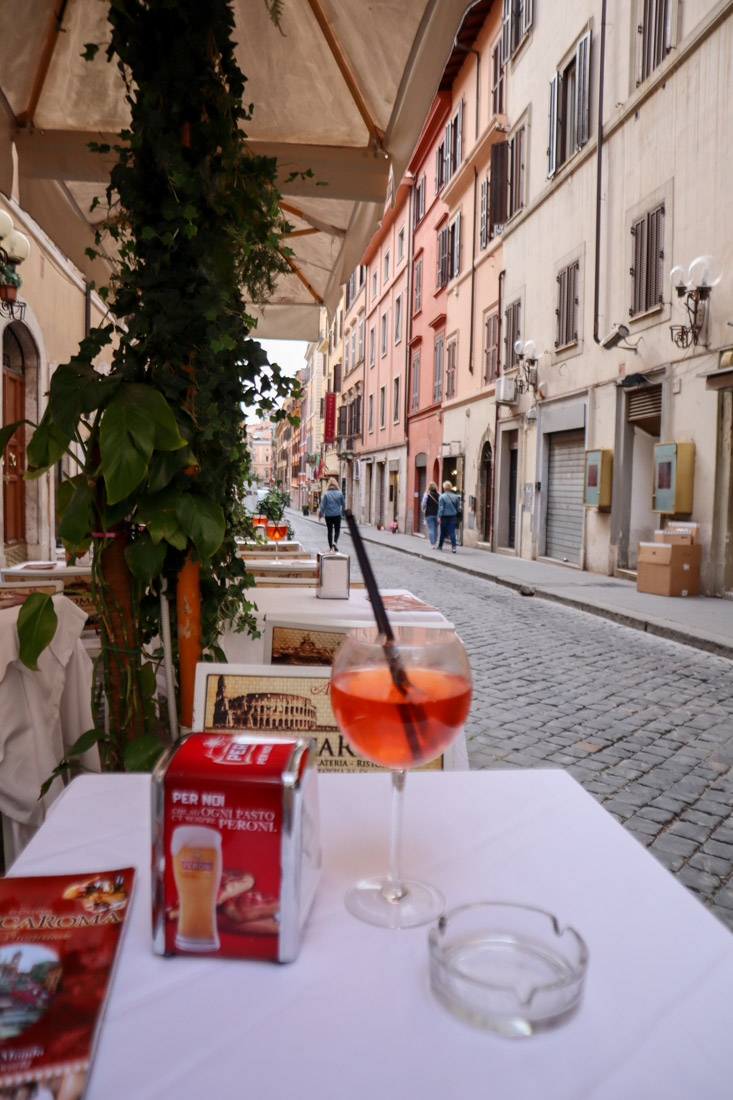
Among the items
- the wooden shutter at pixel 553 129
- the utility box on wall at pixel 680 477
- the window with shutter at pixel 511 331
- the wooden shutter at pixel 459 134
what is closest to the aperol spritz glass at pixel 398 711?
the utility box on wall at pixel 680 477

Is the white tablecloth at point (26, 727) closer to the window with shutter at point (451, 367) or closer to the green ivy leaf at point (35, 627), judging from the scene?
the green ivy leaf at point (35, 627)

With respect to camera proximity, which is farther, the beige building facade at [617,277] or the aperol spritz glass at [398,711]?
the beige building facade at [617,277]

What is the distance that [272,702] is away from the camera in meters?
1.78

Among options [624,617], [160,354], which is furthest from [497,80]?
[160,354]

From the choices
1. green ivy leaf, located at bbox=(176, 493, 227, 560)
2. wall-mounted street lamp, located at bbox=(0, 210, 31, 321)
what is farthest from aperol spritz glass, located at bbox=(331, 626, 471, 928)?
wall-mounted street lamp, located at bbox=(0, 210, 31, 321)

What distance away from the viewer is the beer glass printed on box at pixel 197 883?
743 mm

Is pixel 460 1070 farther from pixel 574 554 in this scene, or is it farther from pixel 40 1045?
pixel 574 554

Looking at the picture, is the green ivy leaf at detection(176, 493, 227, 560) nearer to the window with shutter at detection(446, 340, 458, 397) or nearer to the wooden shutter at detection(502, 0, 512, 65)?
the wooden shutter at detection(502, 0, 512, 65)

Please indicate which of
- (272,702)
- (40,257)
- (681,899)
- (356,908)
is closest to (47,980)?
(356,908)

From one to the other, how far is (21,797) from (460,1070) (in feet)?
7.16

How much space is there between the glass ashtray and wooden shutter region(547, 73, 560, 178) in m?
15.2

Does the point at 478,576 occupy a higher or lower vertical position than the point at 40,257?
lower

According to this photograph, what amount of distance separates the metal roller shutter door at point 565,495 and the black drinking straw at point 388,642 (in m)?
12.6

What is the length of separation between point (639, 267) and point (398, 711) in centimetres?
1164
